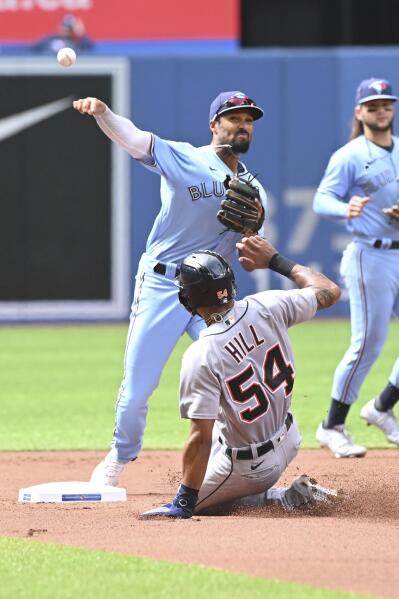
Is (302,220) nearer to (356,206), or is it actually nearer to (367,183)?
(367,183)

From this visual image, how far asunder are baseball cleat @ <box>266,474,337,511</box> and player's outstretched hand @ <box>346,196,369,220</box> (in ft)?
7.06

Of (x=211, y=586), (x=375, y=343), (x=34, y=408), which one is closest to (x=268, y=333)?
(x=211, y=586)

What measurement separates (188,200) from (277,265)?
882 millimetres

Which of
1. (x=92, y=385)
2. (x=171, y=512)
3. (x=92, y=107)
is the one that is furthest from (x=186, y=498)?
(x=92, y=385)

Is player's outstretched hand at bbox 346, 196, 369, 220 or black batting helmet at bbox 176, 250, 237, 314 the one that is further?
player's outstretched hand at bbox 346, 196, 369, 220

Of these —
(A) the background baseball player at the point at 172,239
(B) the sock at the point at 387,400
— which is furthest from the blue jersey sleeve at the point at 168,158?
(B) the sock at the point at 387,400

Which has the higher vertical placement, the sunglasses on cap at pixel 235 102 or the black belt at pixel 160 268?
the sunglasses on cap at pixel 235 102

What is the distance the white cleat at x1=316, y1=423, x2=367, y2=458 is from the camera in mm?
7773

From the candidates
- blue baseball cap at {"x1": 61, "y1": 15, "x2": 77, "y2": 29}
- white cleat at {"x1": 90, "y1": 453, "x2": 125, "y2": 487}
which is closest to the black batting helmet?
white cleat at {"x1": 90, "y1": 453, "x2": 125, "y2": 487}

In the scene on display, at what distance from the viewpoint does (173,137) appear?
1577 cm

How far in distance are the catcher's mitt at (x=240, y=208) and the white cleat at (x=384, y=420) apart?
2611 mm

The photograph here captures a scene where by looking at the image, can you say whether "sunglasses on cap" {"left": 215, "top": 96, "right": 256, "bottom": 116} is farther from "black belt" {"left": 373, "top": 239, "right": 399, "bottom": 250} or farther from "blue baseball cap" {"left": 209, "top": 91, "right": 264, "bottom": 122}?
"black belt" {"left": 373, "top": 239, "right": 399, "bottom": 250}

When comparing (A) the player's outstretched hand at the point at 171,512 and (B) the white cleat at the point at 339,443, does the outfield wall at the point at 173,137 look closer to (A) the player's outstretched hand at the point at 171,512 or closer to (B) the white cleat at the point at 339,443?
(B) the white cleat at the point at 339,443

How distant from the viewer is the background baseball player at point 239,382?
546cm
